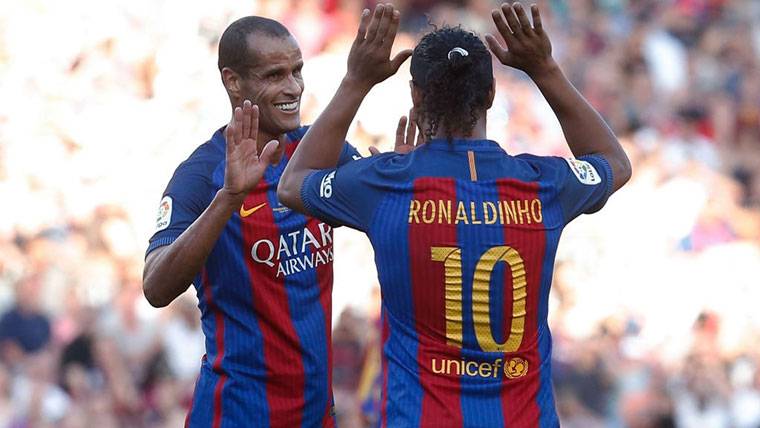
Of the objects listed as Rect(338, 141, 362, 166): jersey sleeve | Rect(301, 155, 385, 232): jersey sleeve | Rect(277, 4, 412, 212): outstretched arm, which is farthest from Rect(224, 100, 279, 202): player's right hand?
Rect(338, 141, 362, 166): jersey sleeve

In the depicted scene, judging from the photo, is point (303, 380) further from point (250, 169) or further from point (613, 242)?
point (613, 242)

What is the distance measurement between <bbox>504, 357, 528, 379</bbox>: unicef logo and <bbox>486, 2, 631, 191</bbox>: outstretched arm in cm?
72

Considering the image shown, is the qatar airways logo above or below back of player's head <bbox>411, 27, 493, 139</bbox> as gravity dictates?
below

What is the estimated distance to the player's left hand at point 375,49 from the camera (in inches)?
196

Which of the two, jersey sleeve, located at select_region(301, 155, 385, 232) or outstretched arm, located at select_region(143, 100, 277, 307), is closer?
jersey sleeve, located at select_region(301, 155, 385, 232)

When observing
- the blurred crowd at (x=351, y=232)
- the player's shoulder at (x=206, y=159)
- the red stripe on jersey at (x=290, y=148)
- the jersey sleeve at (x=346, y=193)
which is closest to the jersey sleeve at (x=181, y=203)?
the player's shoulder at (x=206, y=159)

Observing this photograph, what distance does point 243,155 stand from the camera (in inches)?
211

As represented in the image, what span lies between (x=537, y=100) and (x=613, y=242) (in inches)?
85.2

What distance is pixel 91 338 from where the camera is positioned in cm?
1147

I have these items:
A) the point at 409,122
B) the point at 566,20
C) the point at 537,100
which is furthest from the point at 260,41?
the point at 566,20

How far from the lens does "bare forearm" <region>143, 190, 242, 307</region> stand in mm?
5406

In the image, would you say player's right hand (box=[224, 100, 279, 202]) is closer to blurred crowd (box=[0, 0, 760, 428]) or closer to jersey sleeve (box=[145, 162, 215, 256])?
jersey sleeve (box=[145, 162, 215, 256])

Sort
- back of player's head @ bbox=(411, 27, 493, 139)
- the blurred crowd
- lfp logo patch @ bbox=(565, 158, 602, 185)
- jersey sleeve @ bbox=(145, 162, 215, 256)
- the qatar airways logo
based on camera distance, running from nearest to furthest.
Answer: back of player's head @ bbox=(411, 27, 493, 139) → lfp logo patch @ bbox=(565, 158, 602, 185) → jersey sleeve @ bbox=(145, 162, 215, 256) → the qatar airways logo → the blurred crowd

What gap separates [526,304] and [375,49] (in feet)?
3.14
